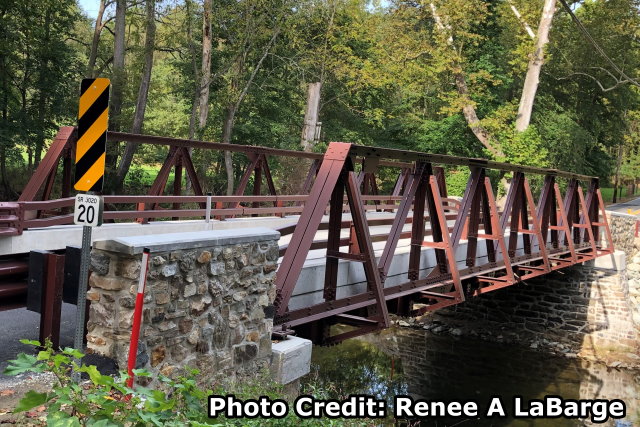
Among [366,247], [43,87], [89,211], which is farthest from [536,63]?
[89,211]

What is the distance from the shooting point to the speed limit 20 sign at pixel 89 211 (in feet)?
15.5

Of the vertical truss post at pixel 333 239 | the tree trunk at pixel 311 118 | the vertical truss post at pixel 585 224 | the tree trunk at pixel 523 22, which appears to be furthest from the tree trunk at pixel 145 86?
the tree trunk at pixel 523 22

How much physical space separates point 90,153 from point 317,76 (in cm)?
2053

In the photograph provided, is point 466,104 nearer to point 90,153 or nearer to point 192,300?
point 192,300

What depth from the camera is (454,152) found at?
33.2 meters

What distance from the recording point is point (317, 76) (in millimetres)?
24812

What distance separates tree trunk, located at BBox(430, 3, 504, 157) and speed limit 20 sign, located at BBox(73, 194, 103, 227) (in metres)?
26.4

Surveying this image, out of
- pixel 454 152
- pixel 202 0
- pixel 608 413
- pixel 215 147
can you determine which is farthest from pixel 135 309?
pixel 454 152

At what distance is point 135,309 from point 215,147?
8340 millimetres

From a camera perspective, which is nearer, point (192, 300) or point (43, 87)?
point (192, 300)

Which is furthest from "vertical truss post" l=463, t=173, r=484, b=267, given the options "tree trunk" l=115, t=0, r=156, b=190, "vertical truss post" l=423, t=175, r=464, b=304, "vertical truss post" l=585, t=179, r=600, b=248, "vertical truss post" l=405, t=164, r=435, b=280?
"tree trunk" l=115, t=0, r=156, b=190

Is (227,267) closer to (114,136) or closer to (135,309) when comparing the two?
(135,309)

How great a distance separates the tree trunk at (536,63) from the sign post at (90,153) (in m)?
26.2

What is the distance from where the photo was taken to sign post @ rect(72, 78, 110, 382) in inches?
187
